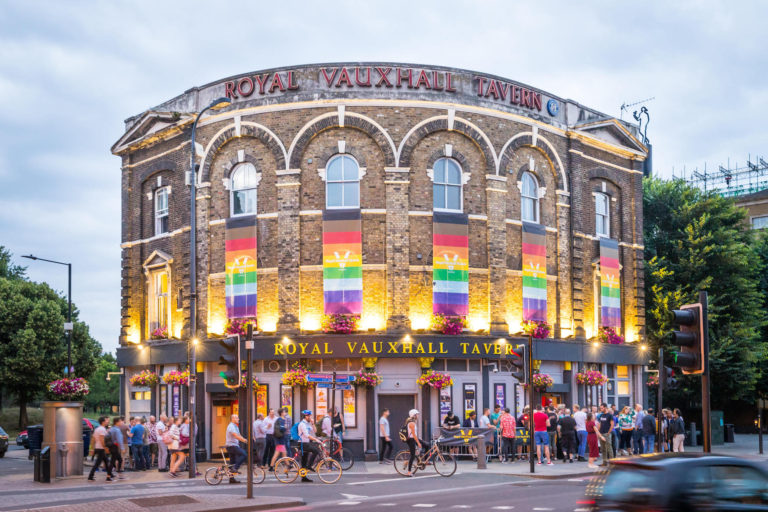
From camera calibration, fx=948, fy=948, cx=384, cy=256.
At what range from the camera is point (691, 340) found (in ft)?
38.4

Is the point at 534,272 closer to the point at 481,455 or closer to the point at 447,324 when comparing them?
the point at 447,324

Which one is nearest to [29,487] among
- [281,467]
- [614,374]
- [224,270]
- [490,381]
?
[281,467]

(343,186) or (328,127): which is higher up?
(328,127)

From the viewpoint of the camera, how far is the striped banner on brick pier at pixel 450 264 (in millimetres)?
31641

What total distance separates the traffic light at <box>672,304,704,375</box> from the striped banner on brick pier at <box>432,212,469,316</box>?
1984 centimetres

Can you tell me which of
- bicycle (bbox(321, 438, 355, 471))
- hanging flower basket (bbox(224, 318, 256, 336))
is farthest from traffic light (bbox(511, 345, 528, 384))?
hanging flower basket (bbox(224, 318, 256, 336))

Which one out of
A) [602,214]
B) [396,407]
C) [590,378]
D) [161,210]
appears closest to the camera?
[396,407]

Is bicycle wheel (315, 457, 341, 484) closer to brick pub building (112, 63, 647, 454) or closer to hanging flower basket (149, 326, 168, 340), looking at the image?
brick pub building (112, 63, 647, 454)

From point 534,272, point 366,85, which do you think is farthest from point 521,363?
point 366,85

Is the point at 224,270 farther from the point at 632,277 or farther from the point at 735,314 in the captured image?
the point at 735,314

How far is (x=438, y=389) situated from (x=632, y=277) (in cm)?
1201

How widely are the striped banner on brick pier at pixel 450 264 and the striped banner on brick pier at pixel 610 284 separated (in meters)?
7.61

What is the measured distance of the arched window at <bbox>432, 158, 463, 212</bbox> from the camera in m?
32.3

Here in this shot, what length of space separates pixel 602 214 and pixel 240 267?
48.9 feet
